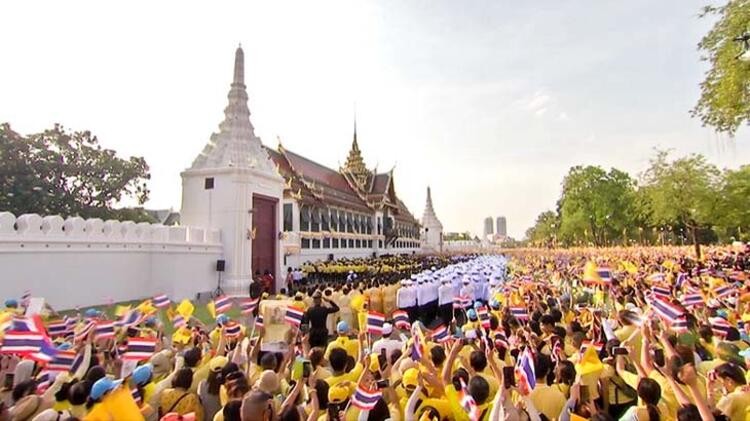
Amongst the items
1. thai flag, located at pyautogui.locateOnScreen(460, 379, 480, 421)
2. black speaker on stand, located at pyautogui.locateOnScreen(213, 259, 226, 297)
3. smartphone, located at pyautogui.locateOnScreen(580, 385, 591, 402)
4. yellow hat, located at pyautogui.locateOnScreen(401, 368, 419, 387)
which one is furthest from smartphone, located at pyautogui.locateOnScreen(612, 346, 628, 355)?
black speaker on stand, located at pyautogui.locateOnScreen(213, 259, 226, 297)

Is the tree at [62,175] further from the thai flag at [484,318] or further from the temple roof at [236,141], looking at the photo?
the thai flag at [484,318]

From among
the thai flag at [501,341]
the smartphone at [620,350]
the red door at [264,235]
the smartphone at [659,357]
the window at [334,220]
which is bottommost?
the thai flag at [501,341]

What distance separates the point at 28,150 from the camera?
884 inches

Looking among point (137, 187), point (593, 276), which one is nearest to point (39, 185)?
point (137, 187)

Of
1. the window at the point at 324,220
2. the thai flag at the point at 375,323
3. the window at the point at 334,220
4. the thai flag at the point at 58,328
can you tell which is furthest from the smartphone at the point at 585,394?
the window at the point at 334,220

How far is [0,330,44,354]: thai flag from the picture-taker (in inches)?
172

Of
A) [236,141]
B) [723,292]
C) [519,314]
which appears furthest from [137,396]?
[236,141]

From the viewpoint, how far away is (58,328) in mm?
6340

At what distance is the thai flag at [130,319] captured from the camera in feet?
21.0

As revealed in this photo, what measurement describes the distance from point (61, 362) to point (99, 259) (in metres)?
10.2

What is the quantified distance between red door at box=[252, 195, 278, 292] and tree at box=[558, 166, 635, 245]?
154ft

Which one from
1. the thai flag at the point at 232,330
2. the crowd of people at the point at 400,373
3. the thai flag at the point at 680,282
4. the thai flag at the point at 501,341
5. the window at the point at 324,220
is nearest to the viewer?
the crowd of people at the point at 400,373

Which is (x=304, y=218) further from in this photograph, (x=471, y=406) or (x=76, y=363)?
(x=471, y=406)

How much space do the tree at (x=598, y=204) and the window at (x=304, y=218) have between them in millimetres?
40108
